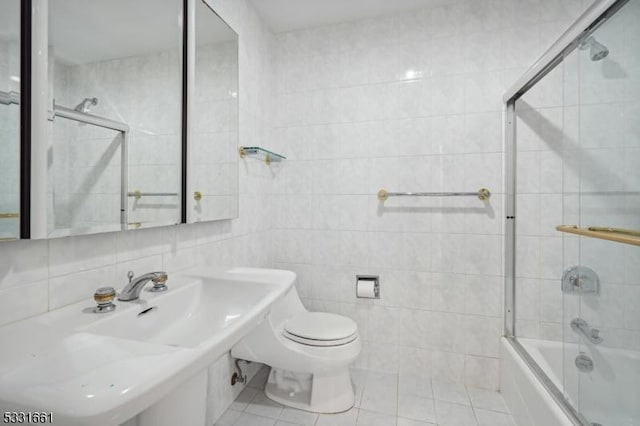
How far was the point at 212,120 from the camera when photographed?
1.47m

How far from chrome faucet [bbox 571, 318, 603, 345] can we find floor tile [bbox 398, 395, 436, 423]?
79 centimetres

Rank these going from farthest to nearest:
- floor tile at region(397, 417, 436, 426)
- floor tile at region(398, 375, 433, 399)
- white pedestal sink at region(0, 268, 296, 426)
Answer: floor tile at region(398, 375, 433, 399) < floor tile at region(397, 417, 436, 426) < white pedestal sink at region(0, 268, 296, 426)

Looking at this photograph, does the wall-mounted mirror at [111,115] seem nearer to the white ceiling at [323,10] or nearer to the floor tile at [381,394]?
the white ceiling at [323,10]

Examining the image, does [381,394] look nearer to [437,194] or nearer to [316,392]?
[316,392]

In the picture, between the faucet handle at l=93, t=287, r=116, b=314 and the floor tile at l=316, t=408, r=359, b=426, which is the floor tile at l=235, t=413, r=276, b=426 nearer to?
the floor tile at l=316, t=408, r=359, b=426

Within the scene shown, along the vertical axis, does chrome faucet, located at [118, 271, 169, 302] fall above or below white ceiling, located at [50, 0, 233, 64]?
below

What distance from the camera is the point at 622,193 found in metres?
1.04

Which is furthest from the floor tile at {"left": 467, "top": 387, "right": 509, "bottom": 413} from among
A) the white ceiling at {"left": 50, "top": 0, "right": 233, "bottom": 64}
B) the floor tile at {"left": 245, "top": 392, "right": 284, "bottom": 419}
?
the white ceiling at {"left": 50, "top": 0, "right": 233, "bottom": 64}

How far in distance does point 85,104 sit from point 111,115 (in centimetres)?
9

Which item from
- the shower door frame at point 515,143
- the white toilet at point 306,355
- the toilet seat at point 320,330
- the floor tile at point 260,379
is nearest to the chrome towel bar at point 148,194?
the white toilet at point 306,355

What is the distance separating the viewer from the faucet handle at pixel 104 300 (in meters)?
0.83

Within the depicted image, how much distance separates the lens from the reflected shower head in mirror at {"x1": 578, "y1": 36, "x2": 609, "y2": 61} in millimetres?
1068

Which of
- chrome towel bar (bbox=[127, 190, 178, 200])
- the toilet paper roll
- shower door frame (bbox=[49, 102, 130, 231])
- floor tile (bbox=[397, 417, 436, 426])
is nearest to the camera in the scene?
shower door frame (bbox=[49, 102, 130, 231])

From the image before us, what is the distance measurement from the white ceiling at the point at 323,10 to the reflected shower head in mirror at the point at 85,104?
1338mm
